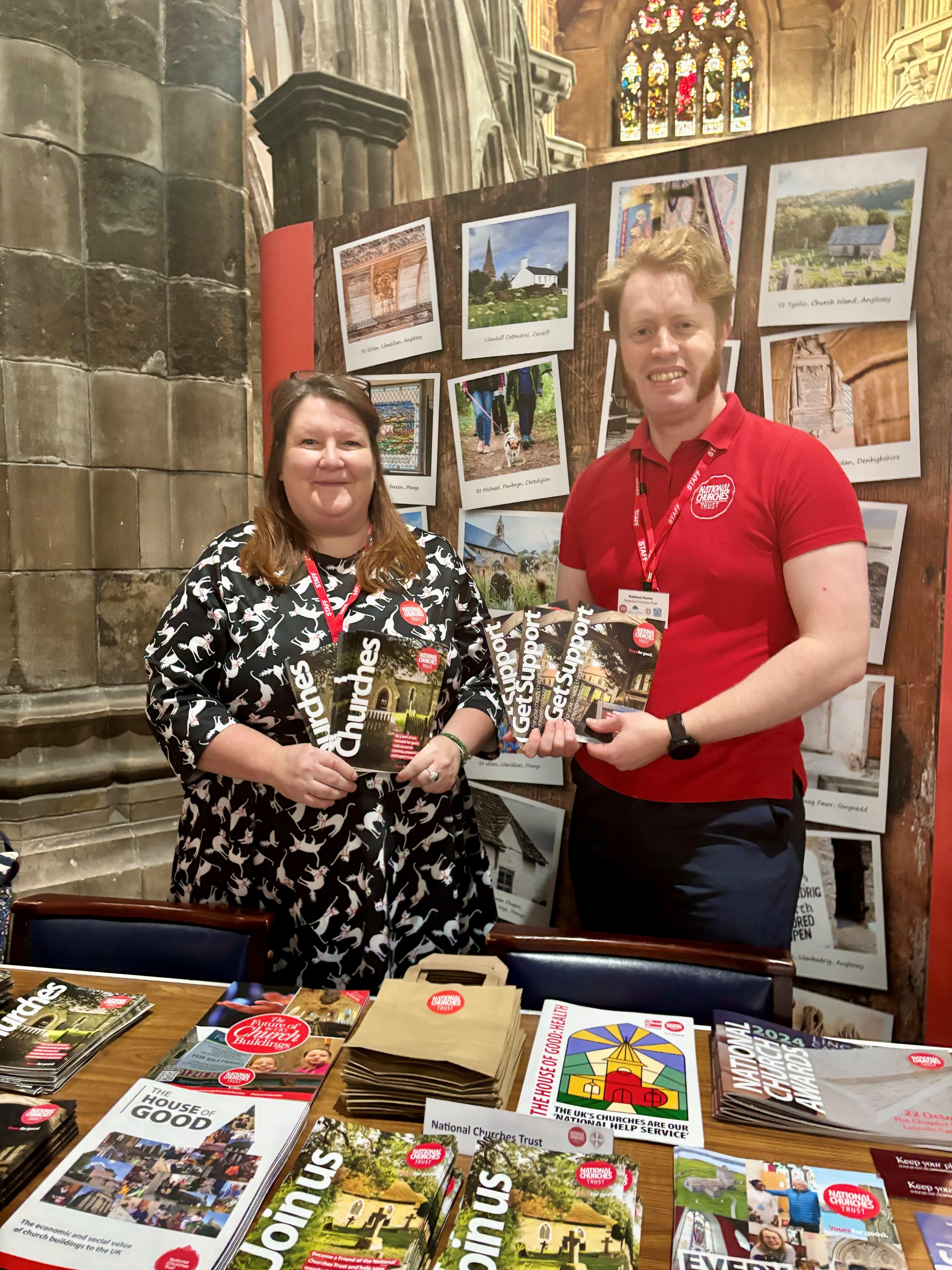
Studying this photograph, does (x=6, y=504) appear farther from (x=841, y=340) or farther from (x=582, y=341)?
(x=841, y=340)

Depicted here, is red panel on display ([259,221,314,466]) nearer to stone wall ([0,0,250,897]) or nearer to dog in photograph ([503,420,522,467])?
stone wall ([0,0,250,897])

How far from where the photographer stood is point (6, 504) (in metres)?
3.43

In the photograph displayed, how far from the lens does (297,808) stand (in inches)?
71.2

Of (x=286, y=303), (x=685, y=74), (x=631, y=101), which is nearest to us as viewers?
(x=286, y=303)

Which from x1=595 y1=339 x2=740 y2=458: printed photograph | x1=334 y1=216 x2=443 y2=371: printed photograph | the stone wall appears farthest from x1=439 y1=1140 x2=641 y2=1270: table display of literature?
the stone wall

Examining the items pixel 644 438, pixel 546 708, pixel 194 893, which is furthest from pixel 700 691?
pixel 194 893

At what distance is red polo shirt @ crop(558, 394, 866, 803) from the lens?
5.73ft

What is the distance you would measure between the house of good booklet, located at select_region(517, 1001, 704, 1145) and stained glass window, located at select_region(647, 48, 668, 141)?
19.1ft

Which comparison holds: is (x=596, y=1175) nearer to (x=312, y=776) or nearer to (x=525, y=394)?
(x=312, y=776)

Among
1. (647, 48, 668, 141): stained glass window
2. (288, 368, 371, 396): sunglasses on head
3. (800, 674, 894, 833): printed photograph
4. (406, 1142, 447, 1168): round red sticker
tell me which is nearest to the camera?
(406, 1142, 447, 1168): round red sticker

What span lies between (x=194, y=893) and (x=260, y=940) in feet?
Result: 0.85

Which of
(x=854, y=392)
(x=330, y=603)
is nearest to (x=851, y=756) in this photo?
(x=854, y=392)

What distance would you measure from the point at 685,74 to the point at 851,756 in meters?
5.33

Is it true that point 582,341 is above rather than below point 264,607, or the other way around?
above
